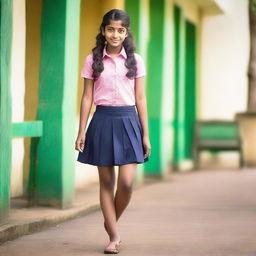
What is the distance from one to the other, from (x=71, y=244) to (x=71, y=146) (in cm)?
228

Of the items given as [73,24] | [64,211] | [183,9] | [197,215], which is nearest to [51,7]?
[73,24]

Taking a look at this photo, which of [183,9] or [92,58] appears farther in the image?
[183,9]

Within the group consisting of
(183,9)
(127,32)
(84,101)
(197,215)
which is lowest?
(197,215)

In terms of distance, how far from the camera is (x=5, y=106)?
6.78m

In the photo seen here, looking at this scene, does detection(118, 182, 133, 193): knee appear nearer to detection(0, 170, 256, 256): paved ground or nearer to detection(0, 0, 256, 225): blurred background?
detection(0, 170, 256, 256): paved ground

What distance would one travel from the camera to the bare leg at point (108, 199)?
19.7 feet

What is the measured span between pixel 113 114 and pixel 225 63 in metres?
13.4

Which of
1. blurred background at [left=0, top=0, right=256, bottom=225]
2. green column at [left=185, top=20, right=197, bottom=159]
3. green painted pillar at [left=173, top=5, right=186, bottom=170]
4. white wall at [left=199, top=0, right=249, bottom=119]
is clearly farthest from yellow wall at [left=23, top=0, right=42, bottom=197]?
white wall at [left=199, top=0, right=249, bottom=119]

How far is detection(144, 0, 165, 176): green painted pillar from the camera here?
44.1 ft

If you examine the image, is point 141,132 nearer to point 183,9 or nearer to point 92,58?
point 92,58

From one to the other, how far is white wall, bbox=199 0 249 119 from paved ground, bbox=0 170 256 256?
774 cm

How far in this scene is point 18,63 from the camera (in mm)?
9203

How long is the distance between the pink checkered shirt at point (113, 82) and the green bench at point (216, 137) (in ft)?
34.4

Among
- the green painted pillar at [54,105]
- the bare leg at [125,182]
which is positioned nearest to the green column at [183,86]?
the green painted pillar at [54,105]
